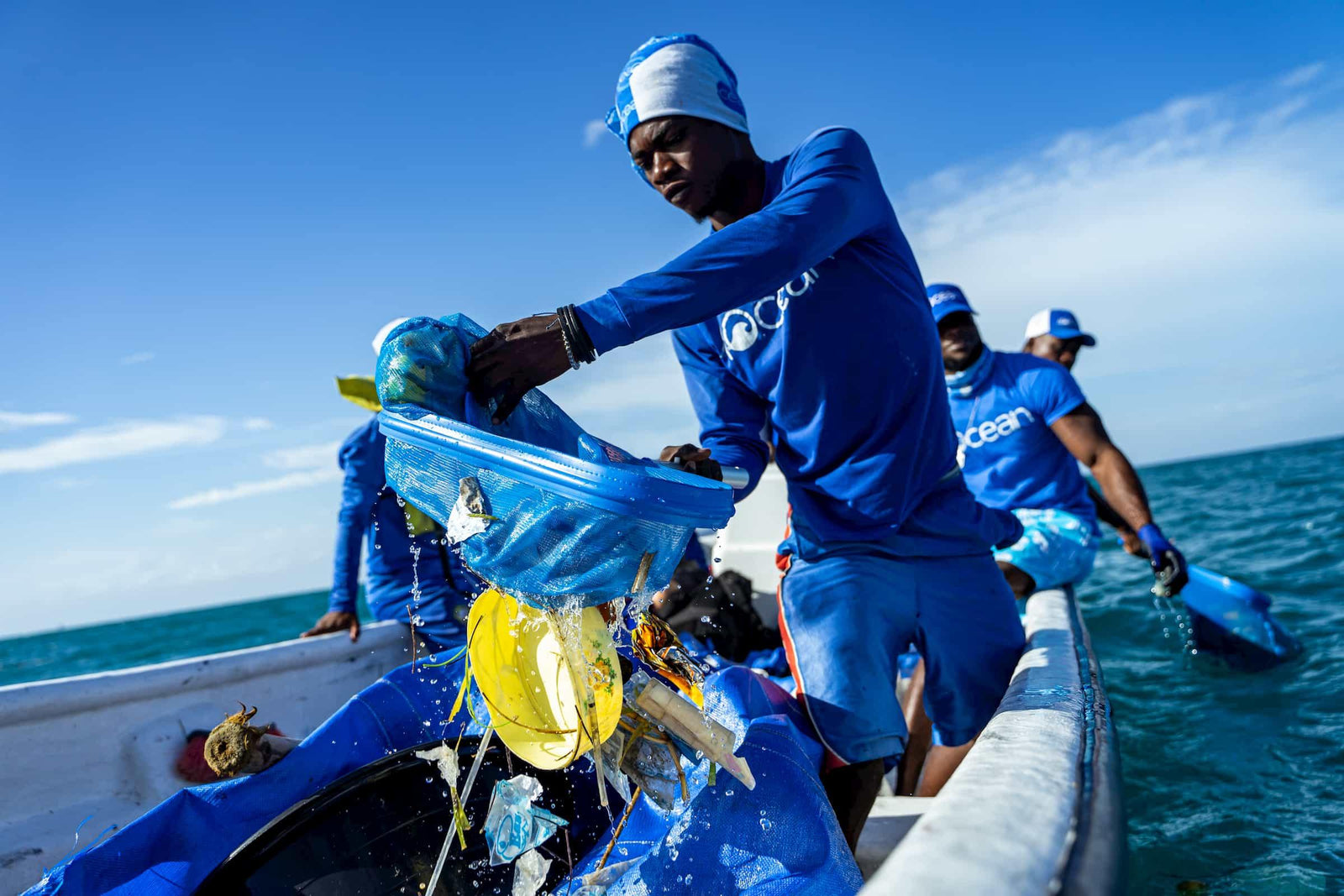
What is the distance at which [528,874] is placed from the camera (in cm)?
171

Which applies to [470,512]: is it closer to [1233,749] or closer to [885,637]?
[885,637]

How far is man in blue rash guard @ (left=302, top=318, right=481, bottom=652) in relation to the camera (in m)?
4.30

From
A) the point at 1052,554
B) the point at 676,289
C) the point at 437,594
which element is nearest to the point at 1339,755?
the point at 1052,554

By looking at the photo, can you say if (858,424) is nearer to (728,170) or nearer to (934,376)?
(934,376)

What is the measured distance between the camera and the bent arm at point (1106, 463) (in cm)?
430

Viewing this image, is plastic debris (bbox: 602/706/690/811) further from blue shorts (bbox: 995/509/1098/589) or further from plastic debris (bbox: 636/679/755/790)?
blue shorts (bbox: 995/509/1098/589)

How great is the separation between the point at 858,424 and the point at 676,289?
0.95m

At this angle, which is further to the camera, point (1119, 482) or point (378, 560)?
point (378, 560)

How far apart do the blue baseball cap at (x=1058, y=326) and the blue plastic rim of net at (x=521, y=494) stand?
557 centimetres

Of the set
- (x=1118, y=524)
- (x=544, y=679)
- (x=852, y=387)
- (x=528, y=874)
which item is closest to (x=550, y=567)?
(x=544, y=679)

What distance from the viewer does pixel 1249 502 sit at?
19.9 meters

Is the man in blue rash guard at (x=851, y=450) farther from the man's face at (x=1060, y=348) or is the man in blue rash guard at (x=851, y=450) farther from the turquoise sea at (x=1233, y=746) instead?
the man's face at (x=1060, y=348)

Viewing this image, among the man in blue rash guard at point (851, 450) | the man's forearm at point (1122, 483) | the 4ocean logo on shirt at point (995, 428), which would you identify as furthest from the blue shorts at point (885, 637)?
the 4ocean logo on shirt at point (995, 428)

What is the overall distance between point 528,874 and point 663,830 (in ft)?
0.97
